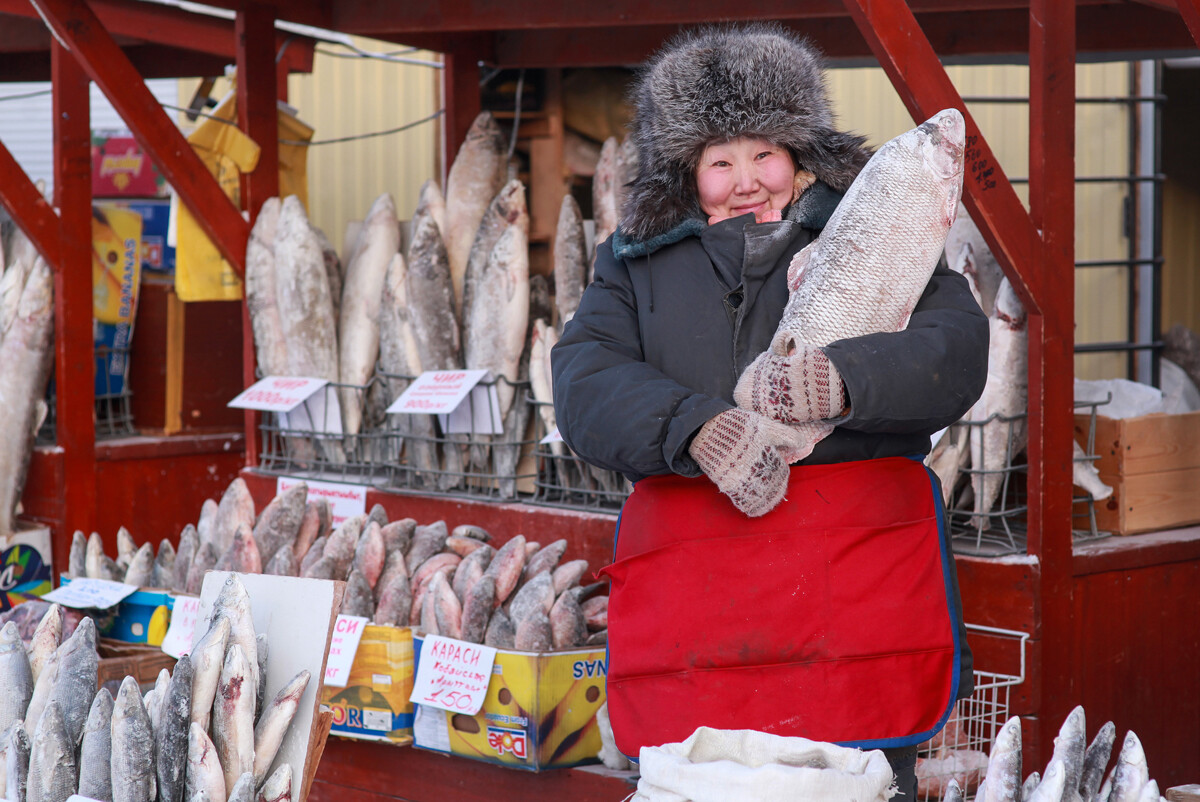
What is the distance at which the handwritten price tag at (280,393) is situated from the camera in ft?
12.4

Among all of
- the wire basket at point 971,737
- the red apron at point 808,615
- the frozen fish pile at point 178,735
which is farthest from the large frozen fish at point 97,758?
the wire basket at point 971,737

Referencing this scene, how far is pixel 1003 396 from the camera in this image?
2.71 metres

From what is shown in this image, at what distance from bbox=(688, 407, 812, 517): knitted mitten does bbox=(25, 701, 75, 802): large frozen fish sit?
Answer: 3.74ft

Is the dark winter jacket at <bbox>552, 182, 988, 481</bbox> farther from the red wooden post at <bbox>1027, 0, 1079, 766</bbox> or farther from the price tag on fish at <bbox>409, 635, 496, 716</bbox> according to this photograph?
the price tag on fish at <bbox>409, 635, 496, 716</bbox>

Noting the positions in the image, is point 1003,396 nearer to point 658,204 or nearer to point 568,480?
point 658,204

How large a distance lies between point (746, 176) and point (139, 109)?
8.17 ft

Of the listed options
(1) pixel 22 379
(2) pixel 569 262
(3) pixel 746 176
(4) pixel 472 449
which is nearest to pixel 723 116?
(3) pixel 746 176

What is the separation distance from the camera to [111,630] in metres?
3.37

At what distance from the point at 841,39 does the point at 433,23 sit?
132 cm

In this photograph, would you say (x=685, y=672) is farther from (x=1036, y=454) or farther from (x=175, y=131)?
(x=175, y=131)

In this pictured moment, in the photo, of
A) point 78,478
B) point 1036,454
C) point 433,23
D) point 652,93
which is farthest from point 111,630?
point 1036,454

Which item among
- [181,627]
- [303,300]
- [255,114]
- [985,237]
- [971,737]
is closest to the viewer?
[985,237]

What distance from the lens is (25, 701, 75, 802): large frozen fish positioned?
1.95 metres

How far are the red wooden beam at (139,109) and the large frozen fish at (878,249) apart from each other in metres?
2.53
